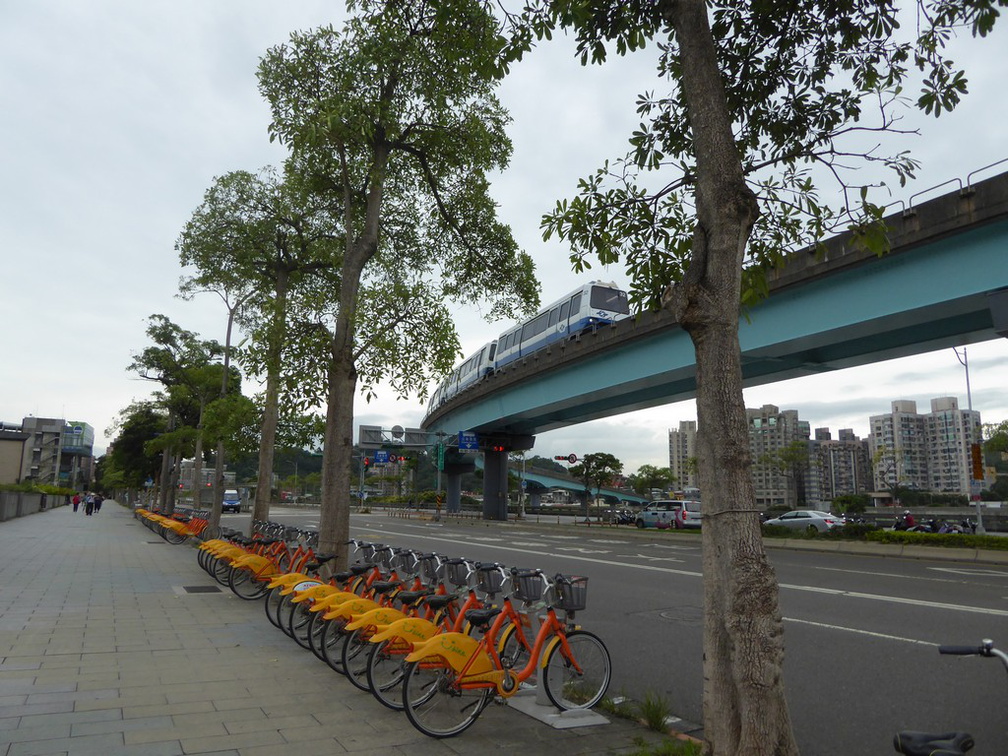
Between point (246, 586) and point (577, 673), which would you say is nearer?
point (577, 673)

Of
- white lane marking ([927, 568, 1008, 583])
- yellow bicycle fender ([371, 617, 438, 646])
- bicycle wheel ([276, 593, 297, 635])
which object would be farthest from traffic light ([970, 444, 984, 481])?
yellow bicycle fender ([371, 617, 438, 646])

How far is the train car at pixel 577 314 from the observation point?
3064cm

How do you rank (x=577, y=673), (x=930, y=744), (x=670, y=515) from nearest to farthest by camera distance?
(x=930, y=744) → (x=577, y=673) → (x=670, y=515)

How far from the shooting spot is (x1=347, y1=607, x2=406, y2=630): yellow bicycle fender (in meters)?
5.74

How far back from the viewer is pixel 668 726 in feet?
16.7

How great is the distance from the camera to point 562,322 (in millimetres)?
32938

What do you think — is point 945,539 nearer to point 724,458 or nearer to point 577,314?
point 577,314

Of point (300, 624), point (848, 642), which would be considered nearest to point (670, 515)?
point (848, 642)

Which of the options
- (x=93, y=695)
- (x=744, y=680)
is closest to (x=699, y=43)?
(x=744, y=680)

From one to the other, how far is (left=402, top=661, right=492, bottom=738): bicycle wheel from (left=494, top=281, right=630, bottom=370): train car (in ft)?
80.5

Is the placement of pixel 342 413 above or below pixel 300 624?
above

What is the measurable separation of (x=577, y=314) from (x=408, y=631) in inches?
1057

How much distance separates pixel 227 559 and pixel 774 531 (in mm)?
19437

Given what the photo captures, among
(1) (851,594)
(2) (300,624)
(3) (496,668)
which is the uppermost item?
(3) (496,668)
